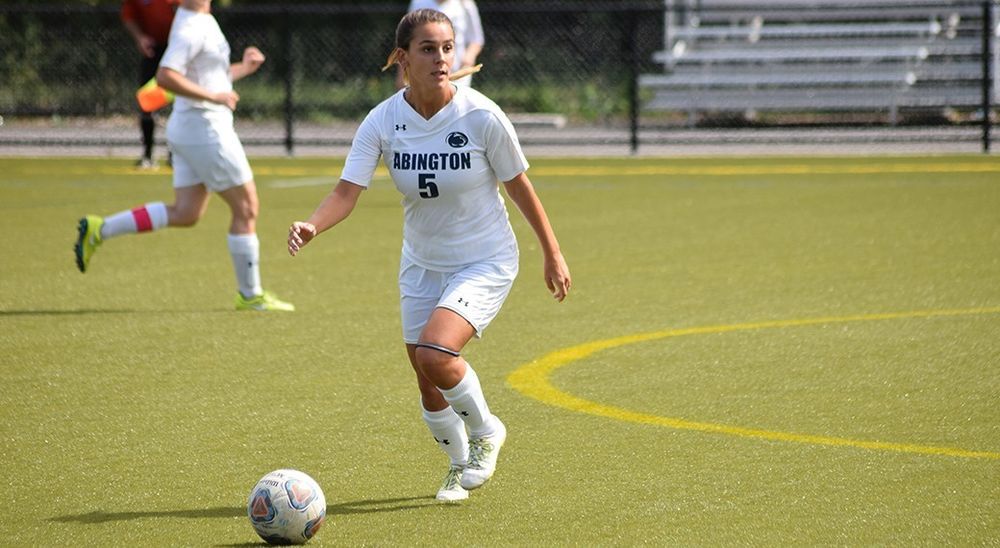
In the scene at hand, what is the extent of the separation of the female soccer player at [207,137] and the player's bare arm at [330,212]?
13.9 feet

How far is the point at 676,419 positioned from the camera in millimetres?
7043

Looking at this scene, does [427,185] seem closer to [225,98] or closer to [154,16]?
[225,98]

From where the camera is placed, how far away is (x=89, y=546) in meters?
5.28

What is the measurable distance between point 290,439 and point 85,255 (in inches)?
172

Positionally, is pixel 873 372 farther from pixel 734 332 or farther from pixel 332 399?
pixel 332 399

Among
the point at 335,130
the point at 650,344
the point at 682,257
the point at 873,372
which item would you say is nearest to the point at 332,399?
the point at 650,344

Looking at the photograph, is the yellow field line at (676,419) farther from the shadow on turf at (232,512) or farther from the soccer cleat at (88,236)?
the soccer cleat at (88,236)

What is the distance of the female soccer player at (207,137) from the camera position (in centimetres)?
1015

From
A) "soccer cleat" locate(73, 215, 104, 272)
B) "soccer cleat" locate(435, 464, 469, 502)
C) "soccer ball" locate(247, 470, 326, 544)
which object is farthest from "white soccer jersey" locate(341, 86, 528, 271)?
"soccer cleat" locate(73, 215, 104, 272)

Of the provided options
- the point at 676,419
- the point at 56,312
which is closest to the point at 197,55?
the point at 56,312

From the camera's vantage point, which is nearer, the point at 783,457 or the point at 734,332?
the point at 783,457

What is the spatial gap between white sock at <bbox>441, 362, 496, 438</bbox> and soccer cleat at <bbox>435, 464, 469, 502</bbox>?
0.53 feet

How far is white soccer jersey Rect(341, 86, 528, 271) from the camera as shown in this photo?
588 cm

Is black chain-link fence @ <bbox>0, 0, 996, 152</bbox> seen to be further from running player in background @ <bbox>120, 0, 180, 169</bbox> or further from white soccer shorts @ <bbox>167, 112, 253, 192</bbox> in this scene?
white soccer shorts @ <bbox>167, 112, 253, 192</bbox>
